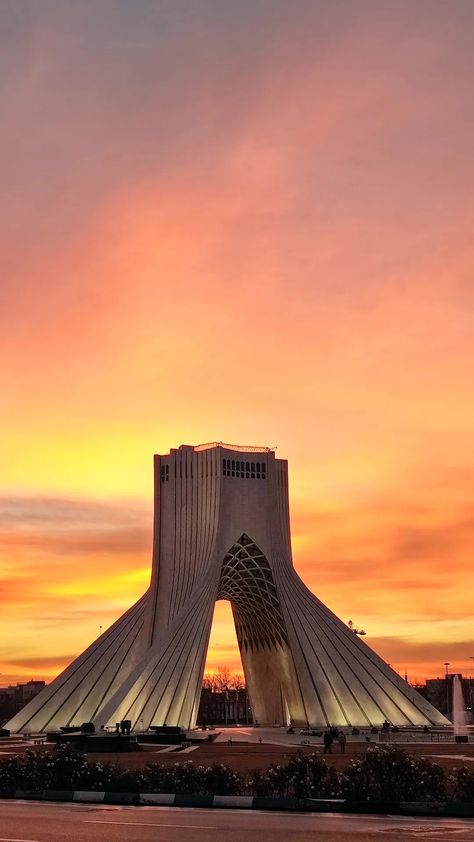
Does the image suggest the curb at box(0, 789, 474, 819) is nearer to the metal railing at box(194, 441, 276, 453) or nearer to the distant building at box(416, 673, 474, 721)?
the metal railing at box(194, 441, 276, 453)

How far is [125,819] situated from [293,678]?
1865 inches

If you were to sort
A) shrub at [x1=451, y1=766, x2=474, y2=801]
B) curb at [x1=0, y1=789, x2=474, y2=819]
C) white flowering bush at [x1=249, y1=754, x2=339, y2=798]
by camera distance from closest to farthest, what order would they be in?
1. curb at [x1=0, y1=789, x2=474, y2=819]
2. shrub at [x1=451, y1=766, x2=474, y2=801]
3. white flowering bush at [x1=249, y1=754, x2=339, y2=798]

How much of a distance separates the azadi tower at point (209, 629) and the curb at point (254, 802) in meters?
30.5

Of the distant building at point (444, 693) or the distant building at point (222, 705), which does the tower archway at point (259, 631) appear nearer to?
the distant building at point (222, 705)

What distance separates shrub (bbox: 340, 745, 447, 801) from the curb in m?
0.42

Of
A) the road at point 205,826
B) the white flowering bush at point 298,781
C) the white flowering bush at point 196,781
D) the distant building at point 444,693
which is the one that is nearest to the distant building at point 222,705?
the distant building at point 444,693

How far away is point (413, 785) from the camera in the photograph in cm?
1454

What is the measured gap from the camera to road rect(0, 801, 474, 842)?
438 inches

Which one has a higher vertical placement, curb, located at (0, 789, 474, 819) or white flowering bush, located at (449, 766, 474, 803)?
white flowering bush, located at (449, 766, 474, 803)

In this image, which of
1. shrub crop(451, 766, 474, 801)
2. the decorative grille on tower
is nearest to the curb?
shrub crop(451, 766, 474, 801)

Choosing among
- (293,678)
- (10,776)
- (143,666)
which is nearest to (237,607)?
(293,678)

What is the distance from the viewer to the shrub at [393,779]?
14484 mm

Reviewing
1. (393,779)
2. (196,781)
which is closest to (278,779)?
(196,781)

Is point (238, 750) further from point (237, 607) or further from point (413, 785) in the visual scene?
point (237, 607)
